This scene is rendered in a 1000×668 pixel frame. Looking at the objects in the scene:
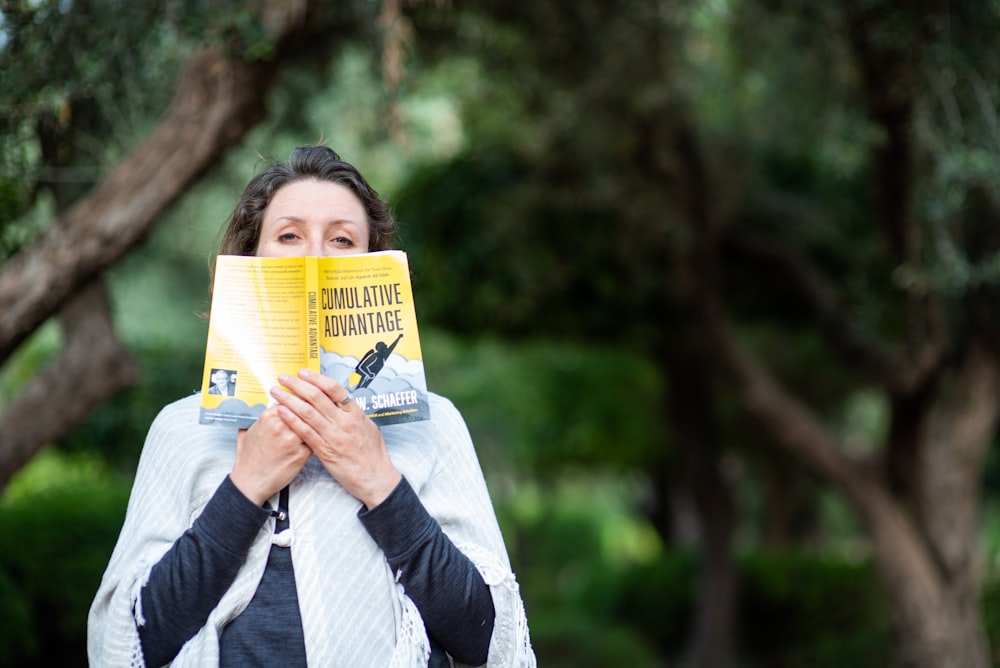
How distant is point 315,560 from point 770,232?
6057mm

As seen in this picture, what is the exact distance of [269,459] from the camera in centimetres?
188

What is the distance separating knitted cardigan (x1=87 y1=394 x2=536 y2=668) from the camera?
1907mm

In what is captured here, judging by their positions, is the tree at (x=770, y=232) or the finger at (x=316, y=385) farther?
the tree at (x=770, y=232)

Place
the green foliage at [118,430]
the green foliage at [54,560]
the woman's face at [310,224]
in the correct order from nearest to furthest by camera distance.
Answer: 1. the woman's face at [310,224]
2. the green foliage at [54,560]
3. the green foliage at [118,430]

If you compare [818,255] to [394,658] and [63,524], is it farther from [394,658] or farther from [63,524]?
[394,658]

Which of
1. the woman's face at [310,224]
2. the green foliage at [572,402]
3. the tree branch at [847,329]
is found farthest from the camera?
the green foliage at [572,402]

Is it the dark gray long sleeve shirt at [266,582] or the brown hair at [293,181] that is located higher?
the brown hair at [293,181]

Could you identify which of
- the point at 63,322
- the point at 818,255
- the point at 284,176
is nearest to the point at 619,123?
the point at 818,255

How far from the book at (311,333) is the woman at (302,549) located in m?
0.06

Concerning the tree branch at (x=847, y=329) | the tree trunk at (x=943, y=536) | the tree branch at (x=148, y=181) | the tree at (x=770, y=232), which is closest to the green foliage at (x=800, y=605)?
the tree trunk at (x=943, y=536)

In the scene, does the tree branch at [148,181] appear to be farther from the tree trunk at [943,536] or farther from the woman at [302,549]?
the tree trunk at [943,536]

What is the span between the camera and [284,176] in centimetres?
214

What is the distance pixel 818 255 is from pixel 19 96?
5.62 meters

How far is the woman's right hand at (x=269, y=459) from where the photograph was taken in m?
1.87
